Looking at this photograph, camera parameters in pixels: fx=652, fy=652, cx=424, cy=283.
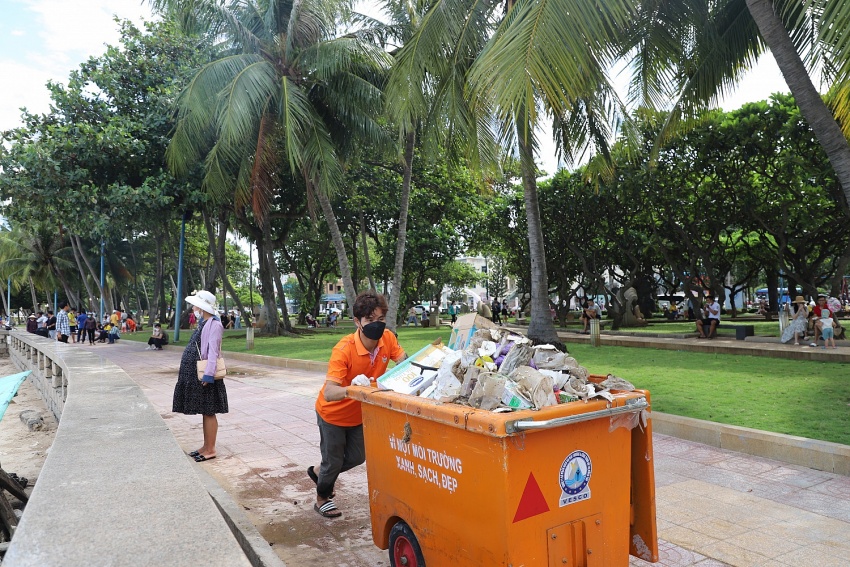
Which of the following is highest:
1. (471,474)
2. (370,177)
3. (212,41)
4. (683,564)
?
(212,41)

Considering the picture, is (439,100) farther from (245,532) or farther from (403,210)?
(245,532)

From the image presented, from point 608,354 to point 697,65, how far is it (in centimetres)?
644

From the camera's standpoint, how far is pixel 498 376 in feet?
9.98

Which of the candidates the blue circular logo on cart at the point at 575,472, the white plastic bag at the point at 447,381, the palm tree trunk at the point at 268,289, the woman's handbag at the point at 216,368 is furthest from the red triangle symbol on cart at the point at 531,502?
the palm tree trunk at the point at 268,289

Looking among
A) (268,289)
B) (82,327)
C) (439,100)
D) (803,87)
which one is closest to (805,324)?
(803,87)

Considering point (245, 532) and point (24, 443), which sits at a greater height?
point (245, 532)

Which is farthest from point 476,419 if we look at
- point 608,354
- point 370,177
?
point 370,177

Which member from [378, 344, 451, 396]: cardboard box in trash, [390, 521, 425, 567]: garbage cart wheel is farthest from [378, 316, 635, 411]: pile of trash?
[390, 521, 425, 567]: garbage cart wheel

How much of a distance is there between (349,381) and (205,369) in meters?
2.52

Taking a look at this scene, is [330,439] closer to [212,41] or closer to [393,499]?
[393,499]

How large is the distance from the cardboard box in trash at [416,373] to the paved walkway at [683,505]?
3.83 ft

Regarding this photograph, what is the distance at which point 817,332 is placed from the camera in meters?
13.5

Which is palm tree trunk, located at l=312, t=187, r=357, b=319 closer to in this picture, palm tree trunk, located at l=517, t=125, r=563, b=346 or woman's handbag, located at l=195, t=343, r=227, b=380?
palm tree trunk, located at l=517, t=125, r=563, b=346

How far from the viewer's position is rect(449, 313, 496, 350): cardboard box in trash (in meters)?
3.85
